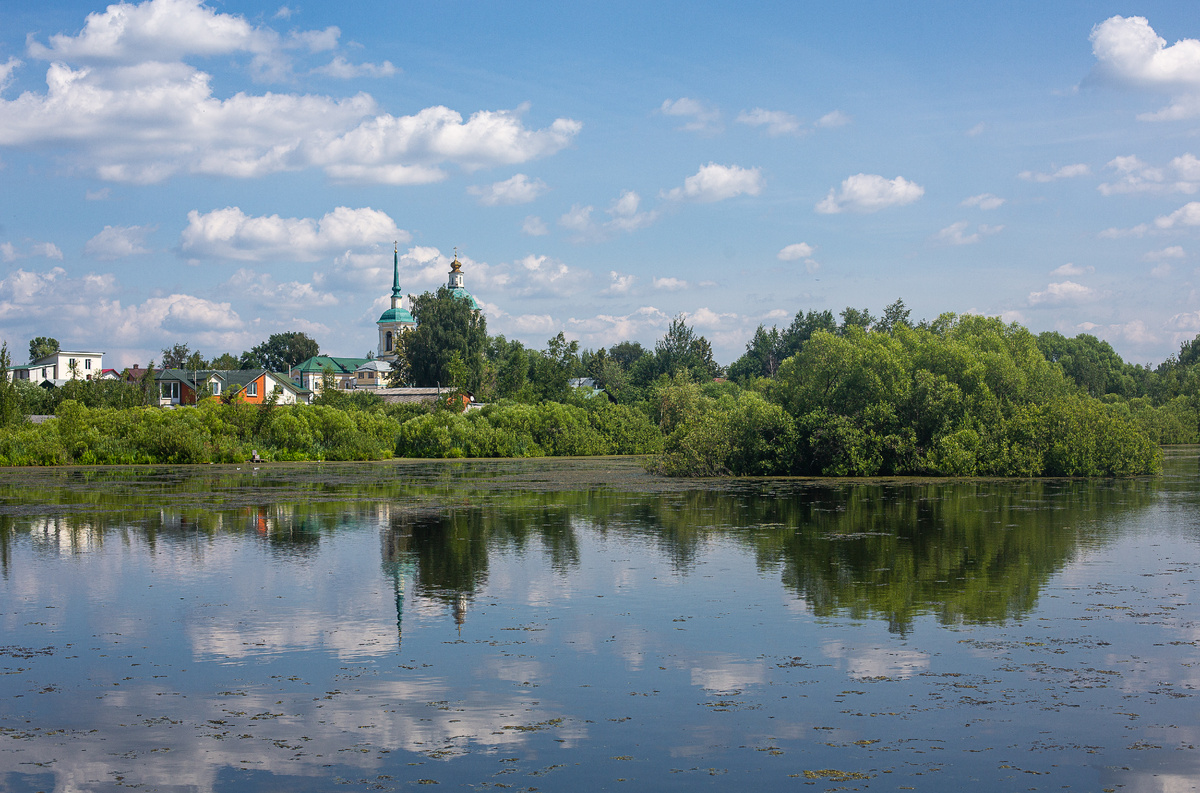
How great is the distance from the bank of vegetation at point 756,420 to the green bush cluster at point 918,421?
0.20 ft

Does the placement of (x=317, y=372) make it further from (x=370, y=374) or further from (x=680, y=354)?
(x=680, y=354)

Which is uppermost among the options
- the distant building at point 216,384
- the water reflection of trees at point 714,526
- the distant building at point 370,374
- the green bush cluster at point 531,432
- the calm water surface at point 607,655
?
the distant building at point 370,374

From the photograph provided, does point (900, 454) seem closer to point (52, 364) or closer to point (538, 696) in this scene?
point (538, 696)

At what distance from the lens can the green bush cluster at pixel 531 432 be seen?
59.8 m

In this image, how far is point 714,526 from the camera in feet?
73.7

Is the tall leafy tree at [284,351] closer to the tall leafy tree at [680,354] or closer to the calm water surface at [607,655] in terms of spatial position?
the tall leafy tree at [680,354]

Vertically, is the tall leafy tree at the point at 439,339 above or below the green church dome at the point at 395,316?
below

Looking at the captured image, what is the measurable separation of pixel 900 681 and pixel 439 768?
4752 mm

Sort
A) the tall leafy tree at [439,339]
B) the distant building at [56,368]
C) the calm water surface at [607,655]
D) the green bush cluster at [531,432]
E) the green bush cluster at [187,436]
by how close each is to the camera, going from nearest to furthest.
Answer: the calm water surface at [607,655] → the green bush cluster at [187,436] → the green bush cluster at [531,432] → the tall leafy tree at [439,339] → the distant building at [56,368]

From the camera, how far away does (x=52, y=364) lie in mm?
106750

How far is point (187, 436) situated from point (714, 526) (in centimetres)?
3645

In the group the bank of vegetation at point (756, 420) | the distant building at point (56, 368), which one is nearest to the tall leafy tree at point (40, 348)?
the distant building at point (56, 368)

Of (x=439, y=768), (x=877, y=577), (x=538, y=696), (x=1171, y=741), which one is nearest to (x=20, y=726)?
(x=439, y=768)

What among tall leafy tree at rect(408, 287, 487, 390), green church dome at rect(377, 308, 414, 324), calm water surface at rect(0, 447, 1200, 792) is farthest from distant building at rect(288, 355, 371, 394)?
calm water surface at rect(0, 447, 1200, 792)
